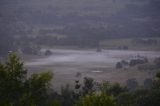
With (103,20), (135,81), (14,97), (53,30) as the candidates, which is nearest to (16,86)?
(14,97)

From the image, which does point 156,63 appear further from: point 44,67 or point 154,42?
point 154,42

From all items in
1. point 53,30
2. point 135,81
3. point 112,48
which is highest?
point 53,30

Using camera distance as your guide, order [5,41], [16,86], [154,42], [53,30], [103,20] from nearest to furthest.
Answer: [16,86] < [5,41] < [154,42] < [53,30] < [103,20]

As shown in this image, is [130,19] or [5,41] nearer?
[5,41]

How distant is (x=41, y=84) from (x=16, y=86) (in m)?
1.47

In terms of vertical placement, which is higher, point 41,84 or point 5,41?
point 5,41

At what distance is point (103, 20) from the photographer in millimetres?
197875

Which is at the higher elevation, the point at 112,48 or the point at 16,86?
the point at 112,48

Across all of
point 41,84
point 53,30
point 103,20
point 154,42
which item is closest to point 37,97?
point 41,84

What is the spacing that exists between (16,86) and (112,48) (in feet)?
400

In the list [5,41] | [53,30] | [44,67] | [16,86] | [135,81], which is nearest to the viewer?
[16,86]

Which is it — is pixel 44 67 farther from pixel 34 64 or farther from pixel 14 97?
pixel 14 97

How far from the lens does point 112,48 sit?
468 ft

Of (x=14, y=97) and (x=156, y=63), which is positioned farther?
(x=156, y=63)
